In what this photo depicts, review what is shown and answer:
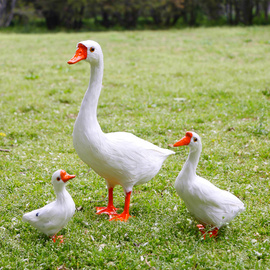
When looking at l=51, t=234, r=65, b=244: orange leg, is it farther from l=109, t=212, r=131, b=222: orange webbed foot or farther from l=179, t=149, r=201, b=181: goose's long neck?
l=179, t=149, r=201, b=181: goose's long neck

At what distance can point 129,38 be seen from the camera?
20844 millimetres

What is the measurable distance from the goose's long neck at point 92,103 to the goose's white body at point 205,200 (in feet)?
3.72

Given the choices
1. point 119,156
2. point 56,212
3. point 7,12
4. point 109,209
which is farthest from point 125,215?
point 7,12

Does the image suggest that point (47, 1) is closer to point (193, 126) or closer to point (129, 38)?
point (129, 38)

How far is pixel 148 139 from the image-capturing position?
22.7ft

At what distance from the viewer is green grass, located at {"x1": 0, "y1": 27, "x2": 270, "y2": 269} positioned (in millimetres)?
3721

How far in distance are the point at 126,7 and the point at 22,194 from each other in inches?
995

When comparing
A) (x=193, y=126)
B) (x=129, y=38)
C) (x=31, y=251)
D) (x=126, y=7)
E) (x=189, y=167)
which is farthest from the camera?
(x=126, y=7)

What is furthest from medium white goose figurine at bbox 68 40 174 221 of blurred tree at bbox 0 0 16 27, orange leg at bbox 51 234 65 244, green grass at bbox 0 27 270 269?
blurred tree at bbox 0 0 16 27

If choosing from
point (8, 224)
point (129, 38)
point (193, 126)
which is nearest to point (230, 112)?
point (193, 126)

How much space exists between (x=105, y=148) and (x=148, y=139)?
289 cm

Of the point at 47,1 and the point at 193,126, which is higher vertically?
the point at 47,1

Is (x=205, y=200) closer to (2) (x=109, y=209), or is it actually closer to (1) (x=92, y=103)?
(2) (x=109, y=209)

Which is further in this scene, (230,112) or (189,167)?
(230,112)
